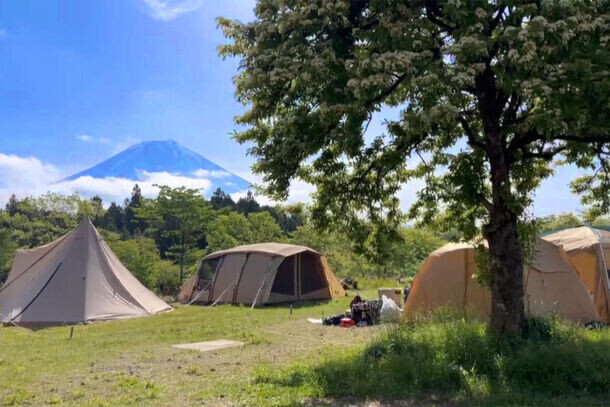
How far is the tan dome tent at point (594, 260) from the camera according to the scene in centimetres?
1009

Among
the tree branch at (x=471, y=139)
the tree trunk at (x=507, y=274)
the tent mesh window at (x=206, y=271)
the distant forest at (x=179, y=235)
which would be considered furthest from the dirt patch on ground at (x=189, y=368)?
the distant forest at (x=179, y=235)

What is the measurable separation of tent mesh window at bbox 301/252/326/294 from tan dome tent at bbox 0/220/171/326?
4.50 m

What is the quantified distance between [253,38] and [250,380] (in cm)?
433

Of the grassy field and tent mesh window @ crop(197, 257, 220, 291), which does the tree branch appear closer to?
the grassy field

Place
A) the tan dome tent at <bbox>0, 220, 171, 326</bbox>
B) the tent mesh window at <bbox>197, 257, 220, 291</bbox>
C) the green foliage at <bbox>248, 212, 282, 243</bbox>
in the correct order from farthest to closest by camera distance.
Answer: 1. the green foliage at <bbox>248, 212, 282, 243</bbox>
2. the tent mesh window at <bbox>197, 257, 220, 291</bbox>
3. the tan dome tent at <bbox>0, 220, 171, 326</bbox>

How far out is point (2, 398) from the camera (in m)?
5.71

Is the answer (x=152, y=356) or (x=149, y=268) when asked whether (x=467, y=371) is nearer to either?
(x=152, y=356)

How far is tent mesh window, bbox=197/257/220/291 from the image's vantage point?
17516 millimetres

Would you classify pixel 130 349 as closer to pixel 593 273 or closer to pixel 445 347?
pixel 445 347

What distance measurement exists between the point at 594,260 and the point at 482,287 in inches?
102

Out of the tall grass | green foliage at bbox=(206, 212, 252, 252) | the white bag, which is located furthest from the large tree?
green foliage at bbox=(206, 212, 252, 252)

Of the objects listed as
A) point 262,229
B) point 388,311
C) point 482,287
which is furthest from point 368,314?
point 262,229

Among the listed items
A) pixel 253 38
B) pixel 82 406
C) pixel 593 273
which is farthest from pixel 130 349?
pixel 593 273

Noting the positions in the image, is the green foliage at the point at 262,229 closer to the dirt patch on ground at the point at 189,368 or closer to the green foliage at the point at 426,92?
the dirt patch on ground at the point at 189,368
